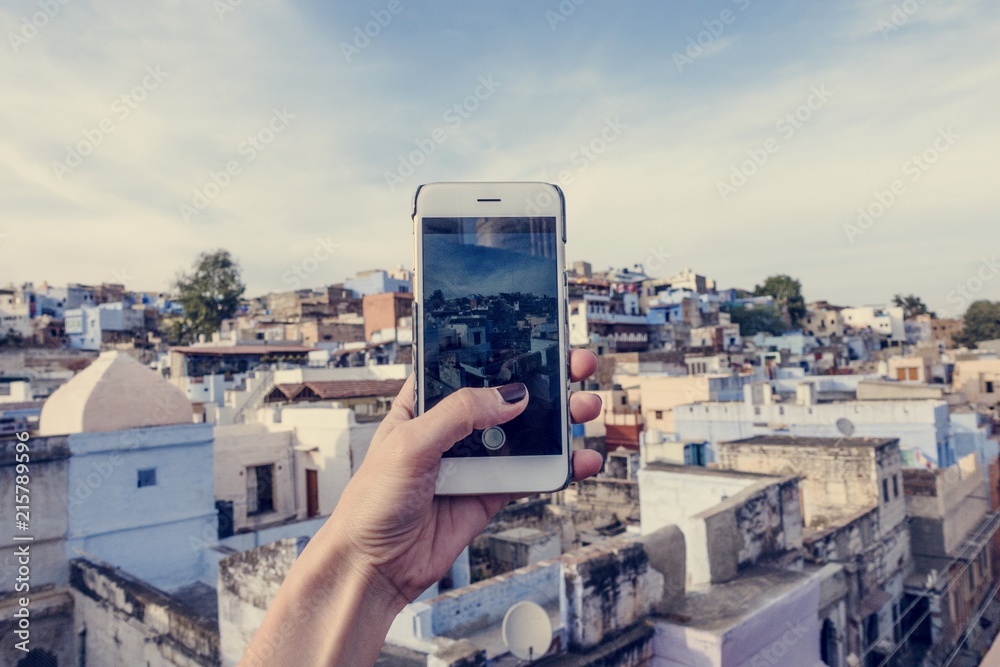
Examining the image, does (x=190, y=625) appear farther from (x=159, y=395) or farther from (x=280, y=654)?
(x=280, y=654)

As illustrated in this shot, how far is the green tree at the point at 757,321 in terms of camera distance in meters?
64.1

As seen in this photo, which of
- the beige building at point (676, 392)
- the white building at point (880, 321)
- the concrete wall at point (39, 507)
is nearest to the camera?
the concrete wall at point (39, 507)

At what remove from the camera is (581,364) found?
3490 millimetres

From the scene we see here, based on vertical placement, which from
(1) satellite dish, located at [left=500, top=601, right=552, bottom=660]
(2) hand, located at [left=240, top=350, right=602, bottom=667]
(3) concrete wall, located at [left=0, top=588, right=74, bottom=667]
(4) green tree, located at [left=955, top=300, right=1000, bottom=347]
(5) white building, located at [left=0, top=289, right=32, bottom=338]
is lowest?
(3) concrete wall, located at [left=0, top=588, right=74, bottom=667]

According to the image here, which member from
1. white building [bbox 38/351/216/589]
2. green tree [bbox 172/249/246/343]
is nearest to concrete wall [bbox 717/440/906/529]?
white building [bbox 38/351/216/589]

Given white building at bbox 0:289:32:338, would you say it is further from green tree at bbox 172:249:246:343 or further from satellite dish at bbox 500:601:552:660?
satellite dish at bbox 500:601:552:660

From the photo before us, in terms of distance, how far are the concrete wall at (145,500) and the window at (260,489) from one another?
12.4ft

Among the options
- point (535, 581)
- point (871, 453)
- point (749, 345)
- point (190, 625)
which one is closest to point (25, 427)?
point (190, 625)

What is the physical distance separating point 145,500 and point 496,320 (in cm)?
1339

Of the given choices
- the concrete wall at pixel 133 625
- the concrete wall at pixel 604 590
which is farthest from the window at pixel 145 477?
the concrete wall at pixel 604 590

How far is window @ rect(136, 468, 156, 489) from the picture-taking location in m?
13.6

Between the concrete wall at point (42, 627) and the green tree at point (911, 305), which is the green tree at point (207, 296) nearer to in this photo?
the concrete wall at point (42, 627)

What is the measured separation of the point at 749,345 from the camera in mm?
56375

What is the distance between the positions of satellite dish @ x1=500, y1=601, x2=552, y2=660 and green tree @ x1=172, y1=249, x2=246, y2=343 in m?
48.3
